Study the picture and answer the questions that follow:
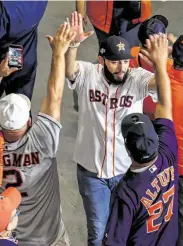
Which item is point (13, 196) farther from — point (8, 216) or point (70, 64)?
point (70, 64)

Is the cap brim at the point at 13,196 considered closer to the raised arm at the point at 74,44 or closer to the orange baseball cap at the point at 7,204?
the orange baseball cap at the point at 7,204

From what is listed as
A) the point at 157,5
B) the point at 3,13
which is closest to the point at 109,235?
the point at 3,13

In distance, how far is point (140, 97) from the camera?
11.3 ft

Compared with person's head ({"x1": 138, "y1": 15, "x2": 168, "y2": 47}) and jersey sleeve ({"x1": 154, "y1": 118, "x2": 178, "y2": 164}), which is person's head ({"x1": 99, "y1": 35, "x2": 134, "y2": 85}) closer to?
person's head ({"x1": 138, "y1": 15, "x2": 168, "y2": 47})

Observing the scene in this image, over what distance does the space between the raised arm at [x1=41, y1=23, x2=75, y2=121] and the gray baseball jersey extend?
0.09 metres

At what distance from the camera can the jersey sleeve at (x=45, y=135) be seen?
2951mm

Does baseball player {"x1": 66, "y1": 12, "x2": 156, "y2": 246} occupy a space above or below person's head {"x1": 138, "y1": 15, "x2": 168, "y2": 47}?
below

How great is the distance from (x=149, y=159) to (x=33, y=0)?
1862 mm

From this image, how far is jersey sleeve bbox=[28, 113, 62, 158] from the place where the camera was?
2.95m

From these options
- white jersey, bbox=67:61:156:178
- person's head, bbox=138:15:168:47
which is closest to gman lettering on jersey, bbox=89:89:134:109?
white jersey, bbox=67:61:156:178

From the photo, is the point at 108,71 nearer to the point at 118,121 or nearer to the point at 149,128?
the point at 118,121

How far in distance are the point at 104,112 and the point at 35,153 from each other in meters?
0.65

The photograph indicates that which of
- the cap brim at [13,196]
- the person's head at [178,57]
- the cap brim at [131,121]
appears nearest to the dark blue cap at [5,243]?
the cap brim at [13,196]

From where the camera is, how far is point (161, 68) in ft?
9.97
